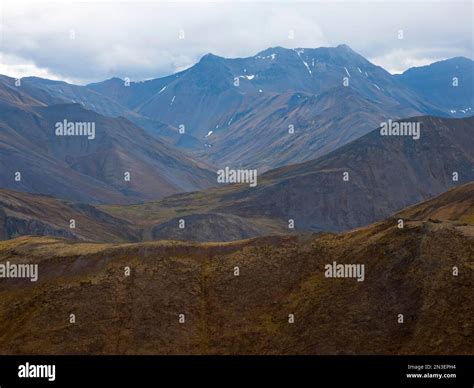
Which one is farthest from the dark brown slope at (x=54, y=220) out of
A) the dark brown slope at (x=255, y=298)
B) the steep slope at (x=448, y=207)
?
the dark brown slope at (x=255, y=298)

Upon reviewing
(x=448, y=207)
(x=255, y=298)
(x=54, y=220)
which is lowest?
(x=255, y=298)

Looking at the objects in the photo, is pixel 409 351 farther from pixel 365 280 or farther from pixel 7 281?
pixel 7 281

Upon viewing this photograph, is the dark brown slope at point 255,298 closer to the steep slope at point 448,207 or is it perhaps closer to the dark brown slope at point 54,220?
the steep slope at point 448,207

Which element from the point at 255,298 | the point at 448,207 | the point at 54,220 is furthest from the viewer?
the point at 54,220

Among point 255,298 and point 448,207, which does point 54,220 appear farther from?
point 255,298

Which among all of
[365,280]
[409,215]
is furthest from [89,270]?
[409,215]

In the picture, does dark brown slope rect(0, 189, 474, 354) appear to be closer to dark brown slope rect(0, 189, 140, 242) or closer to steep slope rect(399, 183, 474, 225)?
steep slope rect(399, 183, 474, 225)

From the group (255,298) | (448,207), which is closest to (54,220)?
(448,207)
